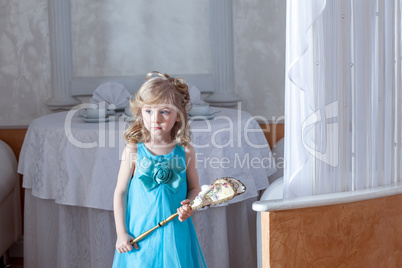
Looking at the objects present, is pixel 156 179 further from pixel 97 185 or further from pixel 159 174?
pixel 97 185

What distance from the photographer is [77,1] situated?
357 cm

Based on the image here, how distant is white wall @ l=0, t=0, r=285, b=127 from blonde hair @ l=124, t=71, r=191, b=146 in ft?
6.14

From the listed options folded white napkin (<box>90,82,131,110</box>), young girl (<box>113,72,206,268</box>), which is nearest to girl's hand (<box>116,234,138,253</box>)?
young girl (<box>113,72,206,268</box>)

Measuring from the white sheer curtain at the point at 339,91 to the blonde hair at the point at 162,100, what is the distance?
0.37m

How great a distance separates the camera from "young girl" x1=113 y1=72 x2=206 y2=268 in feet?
5.55

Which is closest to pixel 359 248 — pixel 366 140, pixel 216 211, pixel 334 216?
pixel 334 216

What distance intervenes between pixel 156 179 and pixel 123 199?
0.14 metres

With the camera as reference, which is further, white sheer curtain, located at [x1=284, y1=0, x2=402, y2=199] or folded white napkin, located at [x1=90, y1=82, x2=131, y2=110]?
folded white napkin, located at [x1=90, y1=82, x2=131, y2=110]

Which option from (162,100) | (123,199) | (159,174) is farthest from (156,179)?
(162,100)

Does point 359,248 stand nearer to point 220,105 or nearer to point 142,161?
point 142,161

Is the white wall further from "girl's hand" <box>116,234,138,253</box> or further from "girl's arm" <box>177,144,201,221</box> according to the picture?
"girl's hand" <box>116,234,138,253</box>

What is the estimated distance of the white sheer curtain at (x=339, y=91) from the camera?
148cm

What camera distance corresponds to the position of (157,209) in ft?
5.62

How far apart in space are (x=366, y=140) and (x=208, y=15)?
223 cm
